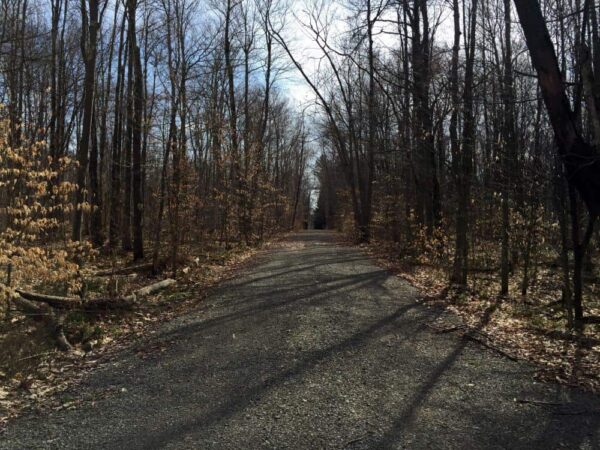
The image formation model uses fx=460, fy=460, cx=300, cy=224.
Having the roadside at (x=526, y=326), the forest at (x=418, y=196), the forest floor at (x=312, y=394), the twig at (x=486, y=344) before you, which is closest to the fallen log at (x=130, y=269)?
the forest at (x=418, y=196)

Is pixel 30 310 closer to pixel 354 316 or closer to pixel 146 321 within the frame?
pixel 146 321

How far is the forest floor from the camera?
3762 millimetres

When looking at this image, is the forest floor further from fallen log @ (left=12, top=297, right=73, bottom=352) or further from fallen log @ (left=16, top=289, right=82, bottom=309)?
fallen log @ (left=16, top=289, right=82, bottom=309)

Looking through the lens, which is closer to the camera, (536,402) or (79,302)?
(536,402)

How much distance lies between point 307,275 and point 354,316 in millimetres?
4588

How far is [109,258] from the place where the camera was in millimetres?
15617

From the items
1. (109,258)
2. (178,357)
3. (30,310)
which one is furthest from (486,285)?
(109,258)

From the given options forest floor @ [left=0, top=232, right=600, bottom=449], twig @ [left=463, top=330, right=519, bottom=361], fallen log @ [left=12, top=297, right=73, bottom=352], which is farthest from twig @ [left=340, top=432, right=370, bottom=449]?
fallen log @ [left=12, top=297, right=73, bottom=352]

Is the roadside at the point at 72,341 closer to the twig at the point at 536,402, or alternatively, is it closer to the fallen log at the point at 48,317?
the fallen log at the point at 48,317

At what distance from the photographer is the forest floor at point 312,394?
3.76 metres

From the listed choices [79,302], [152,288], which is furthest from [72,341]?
[152,288]

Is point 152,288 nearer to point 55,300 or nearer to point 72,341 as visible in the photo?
point 55,300

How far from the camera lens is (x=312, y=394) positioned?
4.58 metres

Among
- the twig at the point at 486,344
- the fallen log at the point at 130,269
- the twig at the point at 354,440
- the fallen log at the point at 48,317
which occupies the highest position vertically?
the fallen log at the point at 130,269
